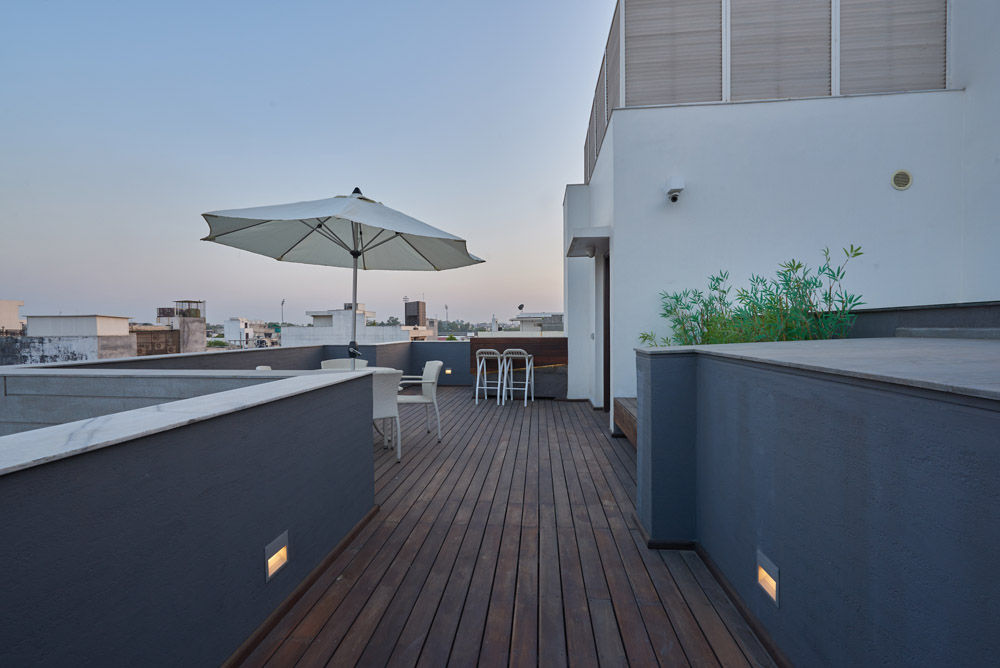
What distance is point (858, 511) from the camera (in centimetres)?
104

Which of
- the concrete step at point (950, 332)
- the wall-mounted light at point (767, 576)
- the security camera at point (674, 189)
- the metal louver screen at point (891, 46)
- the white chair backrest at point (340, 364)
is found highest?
the metal louver screen at point (891, 46)

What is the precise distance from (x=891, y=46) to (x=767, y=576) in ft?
18.2

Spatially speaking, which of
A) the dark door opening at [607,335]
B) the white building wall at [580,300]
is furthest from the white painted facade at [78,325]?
the dark door opening at [607,335]

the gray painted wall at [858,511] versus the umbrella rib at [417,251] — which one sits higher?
the umbrella rib at [417,251]

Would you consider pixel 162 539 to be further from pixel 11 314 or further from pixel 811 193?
pixel 11 314

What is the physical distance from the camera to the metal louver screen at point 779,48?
13.5 feet

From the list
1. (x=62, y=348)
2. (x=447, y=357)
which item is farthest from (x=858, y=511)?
(x=447, y=357)

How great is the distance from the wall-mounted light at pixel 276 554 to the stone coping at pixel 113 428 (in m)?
0.58

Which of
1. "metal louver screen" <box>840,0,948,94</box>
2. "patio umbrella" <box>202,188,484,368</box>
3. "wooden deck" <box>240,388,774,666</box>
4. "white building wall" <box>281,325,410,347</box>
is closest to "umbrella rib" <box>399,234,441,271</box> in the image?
"patio umbrella" <box>202,188,484,368</box>

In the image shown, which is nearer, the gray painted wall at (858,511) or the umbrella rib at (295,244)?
the gray painted wall at (858,511)

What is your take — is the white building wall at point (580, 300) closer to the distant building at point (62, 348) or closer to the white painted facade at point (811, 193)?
the white painted facade at point (811, 193)

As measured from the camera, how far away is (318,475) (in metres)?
1.93

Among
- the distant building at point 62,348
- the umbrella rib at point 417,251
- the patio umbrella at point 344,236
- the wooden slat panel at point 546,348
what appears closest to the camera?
the patio umbrella at point 344,236

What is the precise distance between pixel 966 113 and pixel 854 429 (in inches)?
211
